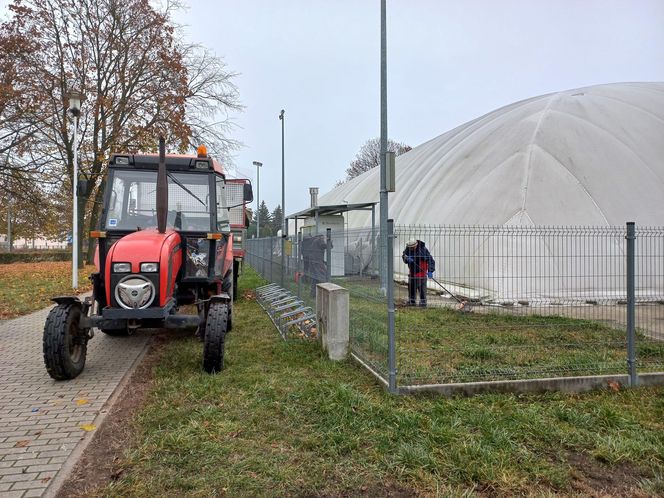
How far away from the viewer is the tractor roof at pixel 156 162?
6781mm

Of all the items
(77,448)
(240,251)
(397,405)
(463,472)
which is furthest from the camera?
(240,251)

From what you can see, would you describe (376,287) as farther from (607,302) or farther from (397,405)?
(607,302)

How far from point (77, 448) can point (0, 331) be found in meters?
6.10

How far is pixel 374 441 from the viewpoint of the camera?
3729 millimetres

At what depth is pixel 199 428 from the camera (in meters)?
3.95

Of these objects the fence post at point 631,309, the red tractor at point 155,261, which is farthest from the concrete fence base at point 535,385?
the red tractor at point 155,261

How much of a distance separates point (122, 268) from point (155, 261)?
1.18ft

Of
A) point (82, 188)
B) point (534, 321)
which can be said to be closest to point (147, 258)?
point (82, 188)

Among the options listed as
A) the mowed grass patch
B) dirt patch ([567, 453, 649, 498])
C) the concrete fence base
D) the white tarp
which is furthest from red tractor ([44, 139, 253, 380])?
the mowed grass patch

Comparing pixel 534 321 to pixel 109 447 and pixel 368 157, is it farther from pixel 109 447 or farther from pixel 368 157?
pixel 368 157

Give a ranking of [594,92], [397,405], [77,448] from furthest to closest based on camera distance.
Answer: [594,92] < [397,405] < [77,448]

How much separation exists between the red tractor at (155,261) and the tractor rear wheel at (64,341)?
1 cm

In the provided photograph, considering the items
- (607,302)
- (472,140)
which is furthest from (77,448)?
→ (472,140)

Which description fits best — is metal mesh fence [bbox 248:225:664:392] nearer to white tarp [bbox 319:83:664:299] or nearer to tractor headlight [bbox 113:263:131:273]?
white tarp [bbox 319:83:664:299]
